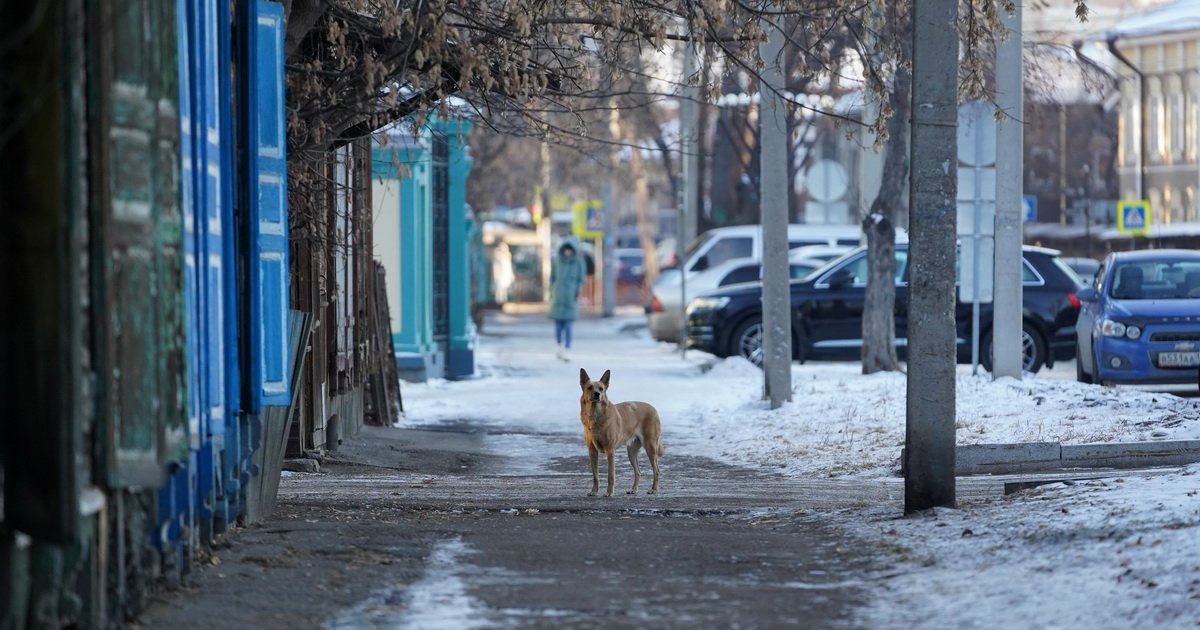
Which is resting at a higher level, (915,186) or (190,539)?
(915,186)

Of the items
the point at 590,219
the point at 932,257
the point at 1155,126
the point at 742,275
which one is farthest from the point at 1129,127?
the point at 932,257

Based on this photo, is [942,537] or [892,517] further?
[892,517]

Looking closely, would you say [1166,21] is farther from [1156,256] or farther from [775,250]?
[775,250]

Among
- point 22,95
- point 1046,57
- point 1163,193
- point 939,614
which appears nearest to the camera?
point 22,95

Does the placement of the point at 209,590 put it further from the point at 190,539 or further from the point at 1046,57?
the point at 1046,57

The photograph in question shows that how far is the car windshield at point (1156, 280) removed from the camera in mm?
18719

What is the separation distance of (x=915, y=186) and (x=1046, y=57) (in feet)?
56.5

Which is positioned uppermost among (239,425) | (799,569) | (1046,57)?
(1046,57)

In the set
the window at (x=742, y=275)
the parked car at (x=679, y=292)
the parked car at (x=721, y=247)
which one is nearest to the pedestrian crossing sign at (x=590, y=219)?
the parked car at (x=721, y=247)

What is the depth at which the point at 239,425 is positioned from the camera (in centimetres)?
842

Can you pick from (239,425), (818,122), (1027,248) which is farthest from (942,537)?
(818,122)

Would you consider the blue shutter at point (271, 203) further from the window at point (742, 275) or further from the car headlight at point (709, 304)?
the window at point (742, 275)

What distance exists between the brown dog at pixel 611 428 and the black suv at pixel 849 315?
10140 mm

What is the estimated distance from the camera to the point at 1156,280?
18984mm
